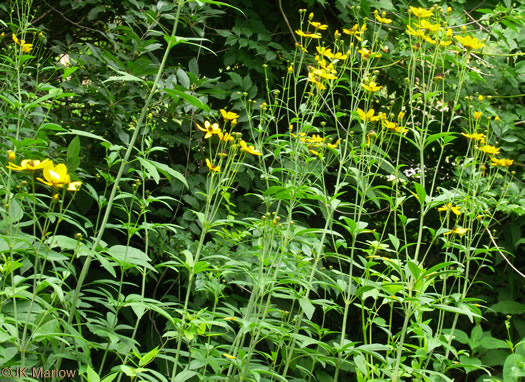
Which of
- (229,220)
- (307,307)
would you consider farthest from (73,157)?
(307,307)

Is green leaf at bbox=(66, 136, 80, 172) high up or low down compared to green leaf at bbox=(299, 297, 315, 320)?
up

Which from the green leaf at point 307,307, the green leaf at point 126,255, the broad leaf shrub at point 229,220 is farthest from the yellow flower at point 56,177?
the green leaf at point 307,307

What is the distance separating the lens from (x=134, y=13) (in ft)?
8.47

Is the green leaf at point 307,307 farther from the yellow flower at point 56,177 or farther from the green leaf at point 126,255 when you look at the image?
the yellow flower at point 56,177

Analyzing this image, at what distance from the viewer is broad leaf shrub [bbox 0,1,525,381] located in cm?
159

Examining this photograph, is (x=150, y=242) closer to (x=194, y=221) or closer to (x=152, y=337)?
(x=194, y=221)

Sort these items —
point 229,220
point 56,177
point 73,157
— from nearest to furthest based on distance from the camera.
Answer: point 56,177
point 73,157
point 229,220

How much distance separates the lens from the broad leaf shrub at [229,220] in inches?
62.7

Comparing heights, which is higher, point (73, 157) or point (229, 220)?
point (73, 157)

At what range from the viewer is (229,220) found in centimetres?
179

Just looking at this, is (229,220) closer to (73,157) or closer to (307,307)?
(307,307)

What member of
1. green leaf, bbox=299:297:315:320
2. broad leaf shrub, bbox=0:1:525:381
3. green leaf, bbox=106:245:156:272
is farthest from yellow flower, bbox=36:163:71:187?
green leaf, bbox=299:297:315:320

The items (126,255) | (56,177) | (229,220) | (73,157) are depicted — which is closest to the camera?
(56,177)

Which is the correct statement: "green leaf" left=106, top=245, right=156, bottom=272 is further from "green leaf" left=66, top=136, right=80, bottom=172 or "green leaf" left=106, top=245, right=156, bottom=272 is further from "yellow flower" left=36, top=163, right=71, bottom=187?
"yellow flower" left=36, top=163, right=71, bottom=187
